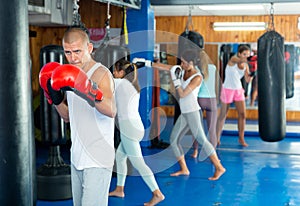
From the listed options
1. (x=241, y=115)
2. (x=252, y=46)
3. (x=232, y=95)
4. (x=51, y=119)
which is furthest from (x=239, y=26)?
(x=51, y=119)

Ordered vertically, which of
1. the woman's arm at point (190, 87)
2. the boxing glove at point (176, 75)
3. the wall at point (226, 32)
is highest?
the wall at point (226, 32)

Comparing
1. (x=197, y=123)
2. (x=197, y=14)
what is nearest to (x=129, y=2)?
(x=197, y=123)

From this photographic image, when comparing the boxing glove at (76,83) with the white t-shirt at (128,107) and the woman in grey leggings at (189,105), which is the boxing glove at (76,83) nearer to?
the white t-shirt at (128,107)

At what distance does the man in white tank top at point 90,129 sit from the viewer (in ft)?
6.71

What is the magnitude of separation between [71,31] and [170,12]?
18.1 feet

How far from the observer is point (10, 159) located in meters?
1.62

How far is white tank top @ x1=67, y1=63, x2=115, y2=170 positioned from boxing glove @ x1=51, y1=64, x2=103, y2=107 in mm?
127

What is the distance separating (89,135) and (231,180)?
2377 mm

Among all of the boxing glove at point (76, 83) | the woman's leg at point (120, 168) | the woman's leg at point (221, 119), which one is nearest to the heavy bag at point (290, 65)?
the woman's leg at point (221, 119)

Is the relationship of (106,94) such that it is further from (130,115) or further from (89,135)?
(130,115)

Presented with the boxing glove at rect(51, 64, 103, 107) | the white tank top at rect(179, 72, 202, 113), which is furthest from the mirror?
the boxing glove at rect(51, 64, 103, 107)

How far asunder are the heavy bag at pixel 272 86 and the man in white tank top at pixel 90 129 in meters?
2.36

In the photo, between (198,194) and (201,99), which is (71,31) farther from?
(201,99)

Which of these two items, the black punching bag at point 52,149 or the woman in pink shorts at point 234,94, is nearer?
the black punching bag at point 52,149
